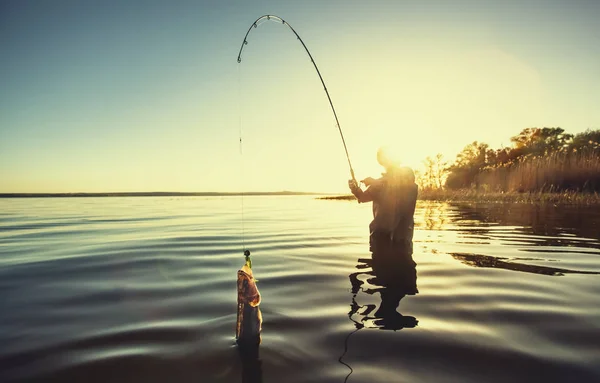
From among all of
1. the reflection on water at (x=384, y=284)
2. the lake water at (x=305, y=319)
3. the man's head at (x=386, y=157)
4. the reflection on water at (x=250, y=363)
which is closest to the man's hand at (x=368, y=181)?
the man's head at (x=386, y=157)

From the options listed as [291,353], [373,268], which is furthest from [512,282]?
[291,353]

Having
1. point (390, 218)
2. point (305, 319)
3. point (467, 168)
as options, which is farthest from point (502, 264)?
point (467, 168)

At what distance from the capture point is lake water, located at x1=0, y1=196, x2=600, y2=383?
9.55 ft

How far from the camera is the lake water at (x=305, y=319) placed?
2.91 metres

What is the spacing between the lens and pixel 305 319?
4.08 metres

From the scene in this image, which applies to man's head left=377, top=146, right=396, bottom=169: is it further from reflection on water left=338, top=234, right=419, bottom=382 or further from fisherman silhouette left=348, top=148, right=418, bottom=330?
reflection on water left=338, top=234, right=419, bottom=382

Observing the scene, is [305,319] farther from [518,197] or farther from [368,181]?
[518,197]

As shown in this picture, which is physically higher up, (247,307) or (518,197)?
(518,197)

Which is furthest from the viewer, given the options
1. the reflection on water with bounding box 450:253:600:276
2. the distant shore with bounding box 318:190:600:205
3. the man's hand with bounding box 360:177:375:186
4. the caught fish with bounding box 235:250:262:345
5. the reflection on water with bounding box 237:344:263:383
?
the distant shore with bounding box 318:190:600:205

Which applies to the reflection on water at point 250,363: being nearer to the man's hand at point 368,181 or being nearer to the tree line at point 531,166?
the man's hand at point 368,181

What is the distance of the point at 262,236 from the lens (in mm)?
12570

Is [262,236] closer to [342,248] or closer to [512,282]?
[342,248]

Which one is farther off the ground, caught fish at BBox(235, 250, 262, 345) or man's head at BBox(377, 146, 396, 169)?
man's head at BBox(377, 146, 396, 169)

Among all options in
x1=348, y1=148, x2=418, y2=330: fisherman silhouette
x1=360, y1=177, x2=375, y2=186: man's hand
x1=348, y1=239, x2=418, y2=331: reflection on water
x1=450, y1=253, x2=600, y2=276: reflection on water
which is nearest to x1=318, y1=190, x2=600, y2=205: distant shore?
x1=450, y1=253, x2=600, y2=276: reflection on water
